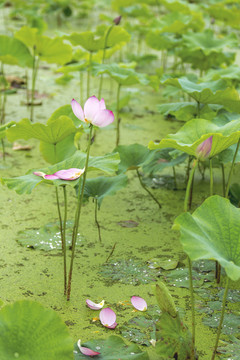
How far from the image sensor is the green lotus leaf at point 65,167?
3.94 feet

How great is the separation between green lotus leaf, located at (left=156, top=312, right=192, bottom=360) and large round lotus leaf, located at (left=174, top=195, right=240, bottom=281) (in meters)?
0.17

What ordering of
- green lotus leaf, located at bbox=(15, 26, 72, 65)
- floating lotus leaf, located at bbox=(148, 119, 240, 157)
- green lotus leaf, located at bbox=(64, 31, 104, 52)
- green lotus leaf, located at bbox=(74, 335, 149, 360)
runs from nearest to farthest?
green lotus leaf, located at bbox=(74, 335, 149, 360) → floating lotus leaf, located at bbox=(148, 119, 240, 157) → green lotus leaf, located at bbox=(64, 31, 104, 52) → green lotus leaf, located at bbox=(15, 26, 72, 65)

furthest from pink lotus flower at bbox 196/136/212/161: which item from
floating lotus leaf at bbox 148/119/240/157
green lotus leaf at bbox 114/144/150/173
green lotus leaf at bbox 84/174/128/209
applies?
green lotus leaf at bbox 114/144/150/173

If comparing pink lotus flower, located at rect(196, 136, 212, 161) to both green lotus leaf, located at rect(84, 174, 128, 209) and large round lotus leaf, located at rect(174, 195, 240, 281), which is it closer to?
large round lotus leaf, located at rect(174, 195, 240, 281)

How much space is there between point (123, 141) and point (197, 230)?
1.40 metres

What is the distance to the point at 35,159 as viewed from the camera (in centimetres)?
212

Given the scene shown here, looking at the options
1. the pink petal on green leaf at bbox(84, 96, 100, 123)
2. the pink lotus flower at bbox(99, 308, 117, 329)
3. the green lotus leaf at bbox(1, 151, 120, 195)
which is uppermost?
the pink petal on green leaf at bbox(84, 96, 100, 123)

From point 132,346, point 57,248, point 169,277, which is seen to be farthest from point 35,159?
point 132,346

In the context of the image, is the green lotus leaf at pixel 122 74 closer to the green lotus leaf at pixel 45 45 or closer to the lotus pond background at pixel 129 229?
the lotus pond background at pixel 129 229

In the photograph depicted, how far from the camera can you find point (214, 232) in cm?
103

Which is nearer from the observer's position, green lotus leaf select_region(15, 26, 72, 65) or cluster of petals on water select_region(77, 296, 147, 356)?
cluster of petals on water select_region(77, 296, 147, 356)

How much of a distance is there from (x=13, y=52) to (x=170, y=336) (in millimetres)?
1795

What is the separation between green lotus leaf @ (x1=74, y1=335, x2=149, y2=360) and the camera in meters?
1.01

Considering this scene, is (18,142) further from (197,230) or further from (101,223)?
(197,230)
